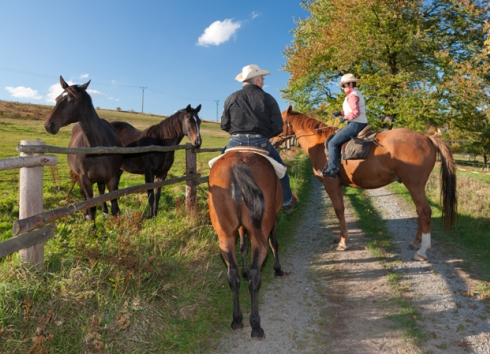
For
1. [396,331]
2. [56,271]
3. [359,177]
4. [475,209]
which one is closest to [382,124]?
[475,209]

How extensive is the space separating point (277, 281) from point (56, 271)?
2.74 m

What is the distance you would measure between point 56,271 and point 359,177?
5.04 meters

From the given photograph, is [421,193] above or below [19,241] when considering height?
above

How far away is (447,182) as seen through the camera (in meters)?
5.73

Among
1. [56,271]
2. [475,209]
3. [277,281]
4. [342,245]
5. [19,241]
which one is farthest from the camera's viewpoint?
[475,209]

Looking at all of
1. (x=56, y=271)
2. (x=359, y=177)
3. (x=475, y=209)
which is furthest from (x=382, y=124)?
(x=56, y=271)

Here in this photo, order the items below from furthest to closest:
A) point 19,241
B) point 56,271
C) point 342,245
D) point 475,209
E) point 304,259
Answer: point 475,209, point 342,245, point 304,259, point 56,271, point 19,241

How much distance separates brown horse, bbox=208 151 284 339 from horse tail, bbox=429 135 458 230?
152 inches

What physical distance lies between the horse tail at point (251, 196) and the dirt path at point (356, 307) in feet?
3.86

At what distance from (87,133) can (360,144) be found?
15.7ft

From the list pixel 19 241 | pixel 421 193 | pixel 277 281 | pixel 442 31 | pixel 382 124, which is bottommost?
pixel 277 281

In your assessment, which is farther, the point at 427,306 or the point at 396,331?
the point at 427,306

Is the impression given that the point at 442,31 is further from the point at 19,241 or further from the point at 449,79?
the point at 19,241

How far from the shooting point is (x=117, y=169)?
576cm
